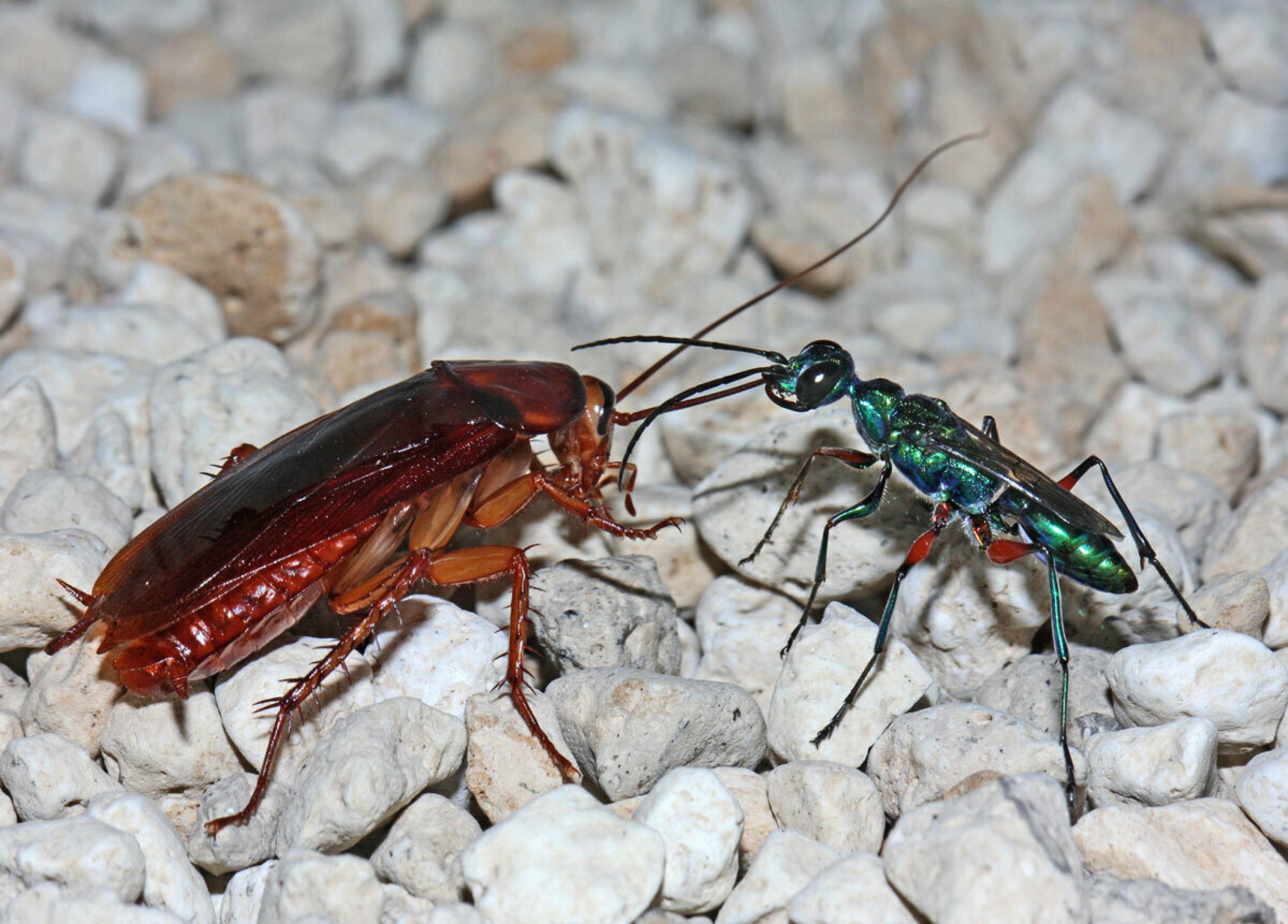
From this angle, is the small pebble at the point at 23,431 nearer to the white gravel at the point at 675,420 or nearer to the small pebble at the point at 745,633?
the white gravel at the point at 675,420

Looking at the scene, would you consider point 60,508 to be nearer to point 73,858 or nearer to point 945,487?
point 73,858

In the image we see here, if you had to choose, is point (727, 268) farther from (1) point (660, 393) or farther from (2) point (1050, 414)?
(2) point (1050, 414)

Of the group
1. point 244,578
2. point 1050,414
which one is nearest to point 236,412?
point 244,578

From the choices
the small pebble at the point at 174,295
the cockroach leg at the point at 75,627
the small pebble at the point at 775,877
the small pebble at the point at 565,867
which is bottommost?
the small pebble at the point at 775,877

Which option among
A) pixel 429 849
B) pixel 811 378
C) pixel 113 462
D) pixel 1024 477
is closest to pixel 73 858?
pixel 429 849

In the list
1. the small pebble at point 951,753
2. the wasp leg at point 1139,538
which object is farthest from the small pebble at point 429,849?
the wasp leg at point 1139,538
